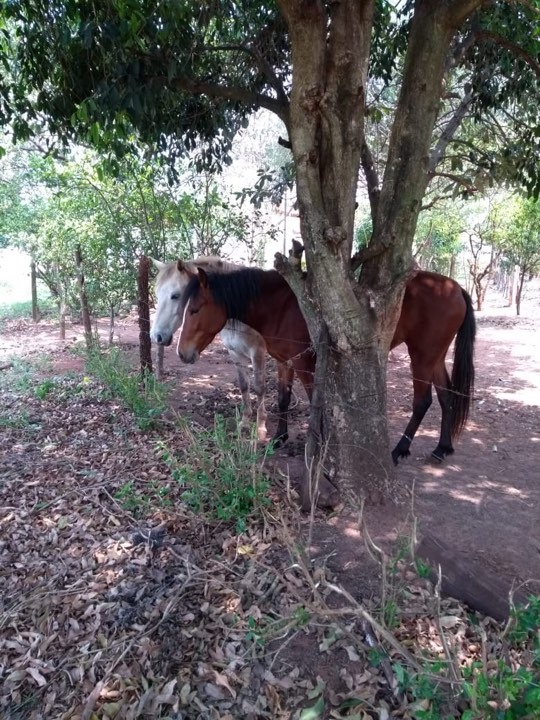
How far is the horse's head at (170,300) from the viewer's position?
447 cm

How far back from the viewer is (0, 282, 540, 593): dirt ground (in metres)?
2.89

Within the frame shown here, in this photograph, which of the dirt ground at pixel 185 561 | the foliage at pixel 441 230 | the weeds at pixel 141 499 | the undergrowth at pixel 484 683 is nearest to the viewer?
the undergrowth at pixel 484 683

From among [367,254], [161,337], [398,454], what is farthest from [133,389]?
[367,254]

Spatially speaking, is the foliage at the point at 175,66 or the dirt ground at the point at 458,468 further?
the foliage at the point at 175,66

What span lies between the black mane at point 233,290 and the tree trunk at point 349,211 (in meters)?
1.17

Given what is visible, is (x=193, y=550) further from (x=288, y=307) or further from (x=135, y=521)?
(x=288, y=307)

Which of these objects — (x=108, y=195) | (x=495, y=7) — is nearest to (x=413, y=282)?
(x=495, y=7)

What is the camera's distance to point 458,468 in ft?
13.9

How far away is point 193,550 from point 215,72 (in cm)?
Result: 410

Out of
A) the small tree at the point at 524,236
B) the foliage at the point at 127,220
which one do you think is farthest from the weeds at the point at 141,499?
the small tree at the point at 524,236

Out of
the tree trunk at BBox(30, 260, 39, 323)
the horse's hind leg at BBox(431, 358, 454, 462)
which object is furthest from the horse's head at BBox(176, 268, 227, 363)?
the tree trunk at BBox(30, 260, 39, 323)

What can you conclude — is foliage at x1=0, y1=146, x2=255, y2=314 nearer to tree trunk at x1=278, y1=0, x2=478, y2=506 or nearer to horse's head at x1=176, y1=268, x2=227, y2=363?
horse's head at x1=176, y1=268, x2=227, y2=363

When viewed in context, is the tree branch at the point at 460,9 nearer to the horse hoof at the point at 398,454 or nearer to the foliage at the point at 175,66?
the foliage at the point at 175,66

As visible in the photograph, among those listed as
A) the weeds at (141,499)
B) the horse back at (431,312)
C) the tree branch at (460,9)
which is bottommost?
the weeds at (141,499)
